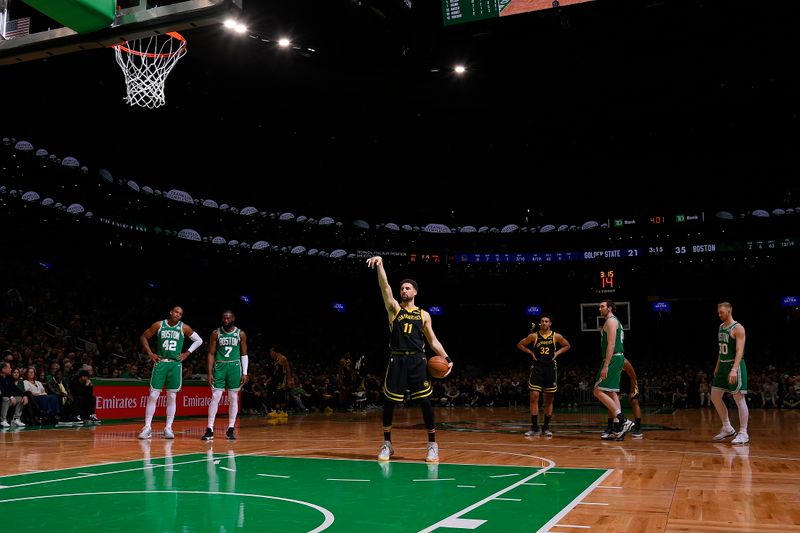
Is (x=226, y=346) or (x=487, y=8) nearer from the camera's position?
(x=226, y=346)

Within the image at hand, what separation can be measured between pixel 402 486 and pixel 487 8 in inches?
395

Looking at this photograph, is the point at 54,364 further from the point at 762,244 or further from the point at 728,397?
the point at 762,244

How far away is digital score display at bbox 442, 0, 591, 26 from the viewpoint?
12.1 metres

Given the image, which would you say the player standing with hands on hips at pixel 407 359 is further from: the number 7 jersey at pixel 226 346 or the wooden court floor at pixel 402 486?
the number 7 jersey at pixel 226 346

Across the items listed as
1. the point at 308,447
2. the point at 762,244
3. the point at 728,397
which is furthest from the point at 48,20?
the point at 762,244

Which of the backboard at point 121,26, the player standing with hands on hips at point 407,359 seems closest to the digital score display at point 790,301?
the player standing with hands on hips at point 407,359

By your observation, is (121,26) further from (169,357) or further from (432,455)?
(169,357)

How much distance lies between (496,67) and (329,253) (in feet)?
69.0

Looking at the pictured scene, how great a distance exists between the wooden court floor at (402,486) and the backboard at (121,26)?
12.5 ft

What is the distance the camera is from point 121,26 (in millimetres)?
6383

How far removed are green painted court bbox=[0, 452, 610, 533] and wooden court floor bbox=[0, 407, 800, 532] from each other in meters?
0.01

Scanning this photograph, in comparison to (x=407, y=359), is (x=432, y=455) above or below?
below

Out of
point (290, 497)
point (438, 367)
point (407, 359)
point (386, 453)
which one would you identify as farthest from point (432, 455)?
point (290, 497)

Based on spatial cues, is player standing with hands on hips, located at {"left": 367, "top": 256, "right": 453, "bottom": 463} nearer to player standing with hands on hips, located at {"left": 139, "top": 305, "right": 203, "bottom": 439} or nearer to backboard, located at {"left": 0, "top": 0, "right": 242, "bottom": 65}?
backboard, located at {"left": 0, "top": 0, "right": 242, "bottom": 65}
